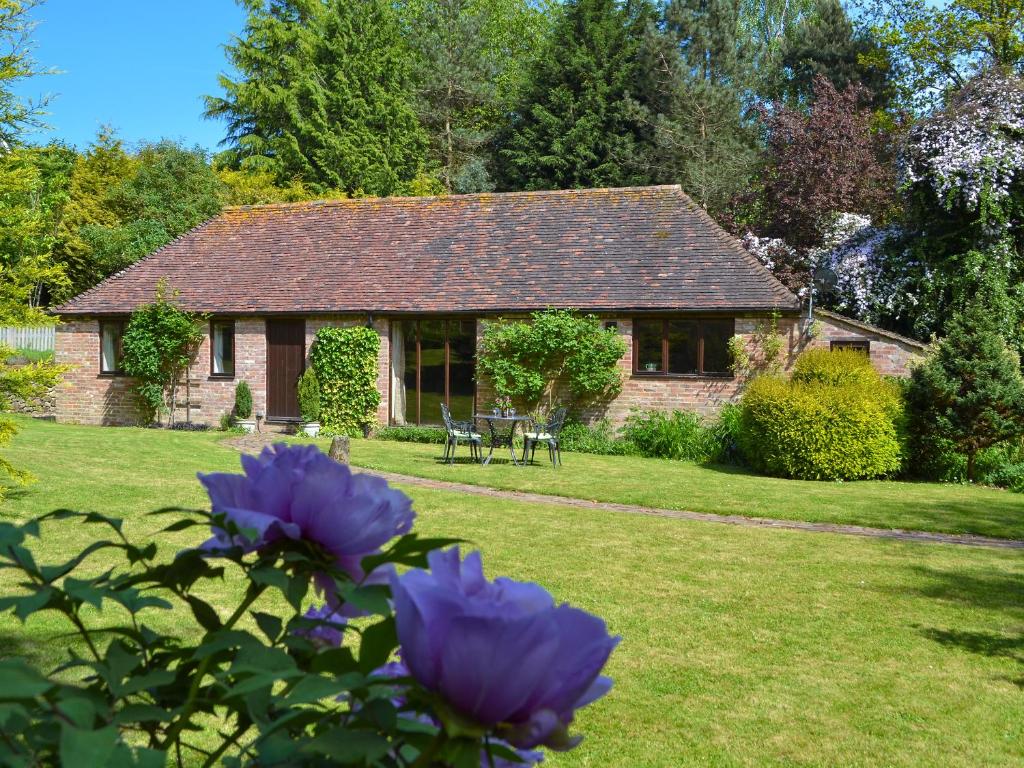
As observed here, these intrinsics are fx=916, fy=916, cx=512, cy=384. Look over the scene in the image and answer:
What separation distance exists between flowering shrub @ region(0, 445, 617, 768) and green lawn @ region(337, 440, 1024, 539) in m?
11.2

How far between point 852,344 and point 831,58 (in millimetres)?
23338

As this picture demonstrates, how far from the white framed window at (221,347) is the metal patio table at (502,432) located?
21.0ft

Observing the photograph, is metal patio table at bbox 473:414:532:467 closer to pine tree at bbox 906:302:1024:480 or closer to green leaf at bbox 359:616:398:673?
pine tree at bbox 906:302:1024:480

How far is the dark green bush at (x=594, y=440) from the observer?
1891 cm

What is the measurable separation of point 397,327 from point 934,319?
40.0 feet

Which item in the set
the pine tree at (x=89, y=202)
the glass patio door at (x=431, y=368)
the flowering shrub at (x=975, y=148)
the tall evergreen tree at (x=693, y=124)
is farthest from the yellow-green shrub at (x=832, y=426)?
the pine tree at (x=89, y=202)

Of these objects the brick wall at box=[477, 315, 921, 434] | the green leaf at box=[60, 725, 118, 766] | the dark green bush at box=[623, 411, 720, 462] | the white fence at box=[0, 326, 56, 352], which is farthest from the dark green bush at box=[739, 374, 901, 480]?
the white fence at box=[0, 326, 56, 352]

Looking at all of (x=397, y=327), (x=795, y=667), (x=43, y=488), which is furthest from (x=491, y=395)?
(x=795, y=667)

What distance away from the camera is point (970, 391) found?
15.3 metres

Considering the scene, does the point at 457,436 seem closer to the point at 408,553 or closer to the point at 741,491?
the point at 741,491

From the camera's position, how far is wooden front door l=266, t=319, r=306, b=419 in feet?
71.1

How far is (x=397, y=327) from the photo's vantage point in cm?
2139

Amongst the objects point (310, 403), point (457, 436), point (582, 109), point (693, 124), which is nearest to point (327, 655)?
point (457, 436)

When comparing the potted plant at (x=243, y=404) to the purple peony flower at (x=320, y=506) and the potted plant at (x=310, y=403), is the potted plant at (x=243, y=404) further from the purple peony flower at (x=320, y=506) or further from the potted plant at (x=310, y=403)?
the purple peony flower at (x=320, y=506)
